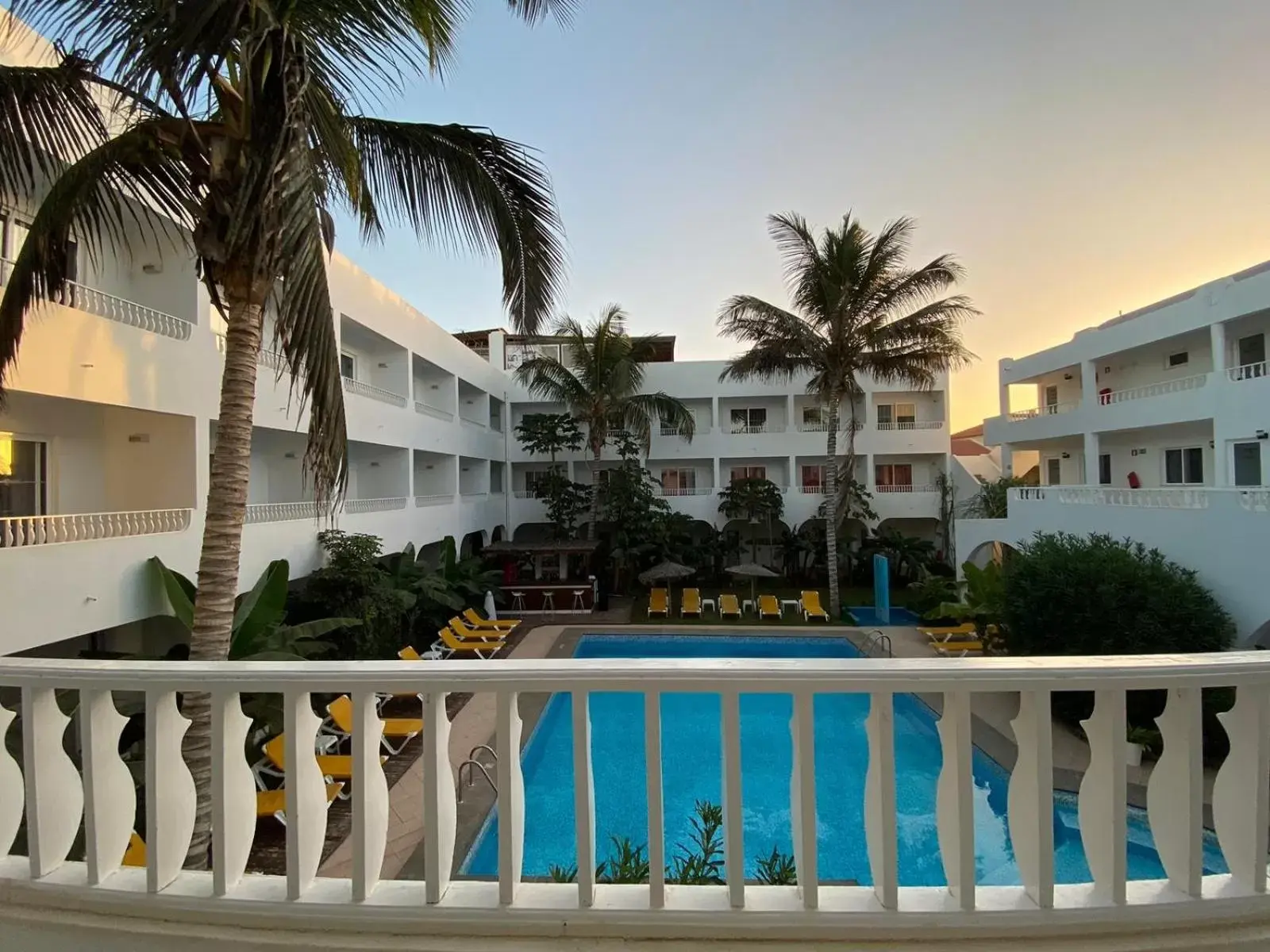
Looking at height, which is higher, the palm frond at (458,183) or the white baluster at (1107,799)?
the palm frond at (458,183)

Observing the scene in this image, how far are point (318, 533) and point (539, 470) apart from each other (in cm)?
1433

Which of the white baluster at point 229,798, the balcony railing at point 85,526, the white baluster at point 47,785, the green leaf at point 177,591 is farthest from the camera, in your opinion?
the green leaf at point 177,591

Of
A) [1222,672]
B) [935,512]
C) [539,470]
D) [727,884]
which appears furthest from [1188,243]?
[539,470]

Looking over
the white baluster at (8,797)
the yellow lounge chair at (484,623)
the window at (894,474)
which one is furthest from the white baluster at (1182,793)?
the window at (894,474)

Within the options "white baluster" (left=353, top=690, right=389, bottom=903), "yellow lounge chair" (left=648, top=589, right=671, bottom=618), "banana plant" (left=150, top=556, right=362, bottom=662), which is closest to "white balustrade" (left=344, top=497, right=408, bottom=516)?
"banana plant" (left=150, top=556, right=362, bottom=662)

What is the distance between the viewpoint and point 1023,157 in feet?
35.5

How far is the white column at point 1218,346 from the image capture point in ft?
42.9

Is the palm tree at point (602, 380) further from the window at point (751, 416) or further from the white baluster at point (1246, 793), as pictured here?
the white baluster at point (1246, 793)

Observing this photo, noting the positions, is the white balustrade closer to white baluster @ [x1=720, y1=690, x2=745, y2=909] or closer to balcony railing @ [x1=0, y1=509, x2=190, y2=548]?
balcony railing @ [x1=0, y1=509, x2=190, y2=548]

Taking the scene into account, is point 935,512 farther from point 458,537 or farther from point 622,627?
point 458,537

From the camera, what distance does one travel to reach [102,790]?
5.93ft

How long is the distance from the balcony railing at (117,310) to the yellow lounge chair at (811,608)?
15.9m

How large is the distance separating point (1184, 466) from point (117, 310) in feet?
74.3

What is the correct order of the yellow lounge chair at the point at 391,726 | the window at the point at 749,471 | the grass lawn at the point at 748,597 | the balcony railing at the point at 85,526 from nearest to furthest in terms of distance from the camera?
the balcony railing at the point at 85,526
the yellow lounge chair at the point at 391,726
the grass lawn at the point at 748,597
the window at the point at 749,471
